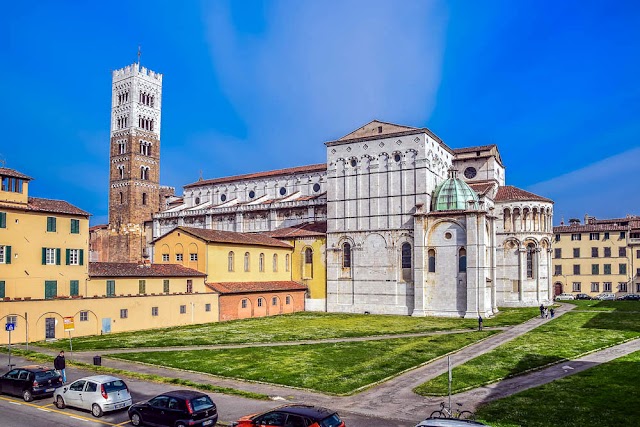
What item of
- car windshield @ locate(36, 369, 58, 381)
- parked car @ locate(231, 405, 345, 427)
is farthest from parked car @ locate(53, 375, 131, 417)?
parked car @ locate(231, 405, 345, 427)

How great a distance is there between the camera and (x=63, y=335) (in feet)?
132

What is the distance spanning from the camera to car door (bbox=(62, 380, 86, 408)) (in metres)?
21.8

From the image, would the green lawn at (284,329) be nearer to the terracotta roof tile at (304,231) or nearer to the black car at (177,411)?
the terracotta roof tile at (304,231)

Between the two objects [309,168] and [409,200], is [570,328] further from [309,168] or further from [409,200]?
[309,168]

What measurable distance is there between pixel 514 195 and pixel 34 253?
2132 inches

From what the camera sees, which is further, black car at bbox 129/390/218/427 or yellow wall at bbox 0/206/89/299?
yellow wall at bbox 0/206/89/299

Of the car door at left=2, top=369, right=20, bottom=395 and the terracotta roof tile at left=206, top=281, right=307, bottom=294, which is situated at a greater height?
the terracotta roof tile at left=206, top=281, right=307, bottom=294

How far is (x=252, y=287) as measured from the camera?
185ft

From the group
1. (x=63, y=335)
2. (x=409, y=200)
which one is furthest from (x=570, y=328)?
(x=63, y=335)

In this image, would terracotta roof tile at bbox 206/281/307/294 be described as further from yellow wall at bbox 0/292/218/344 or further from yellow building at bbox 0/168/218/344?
yellow building at bbox 0/168/218/344

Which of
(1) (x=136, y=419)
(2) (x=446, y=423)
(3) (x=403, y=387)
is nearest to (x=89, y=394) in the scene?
(1) (x=136, y=419)

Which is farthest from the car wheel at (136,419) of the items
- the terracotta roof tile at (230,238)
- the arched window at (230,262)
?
the arched window at (230,262)

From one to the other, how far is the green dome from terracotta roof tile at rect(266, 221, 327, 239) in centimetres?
1418

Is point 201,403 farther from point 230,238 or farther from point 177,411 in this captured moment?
point 230,238
